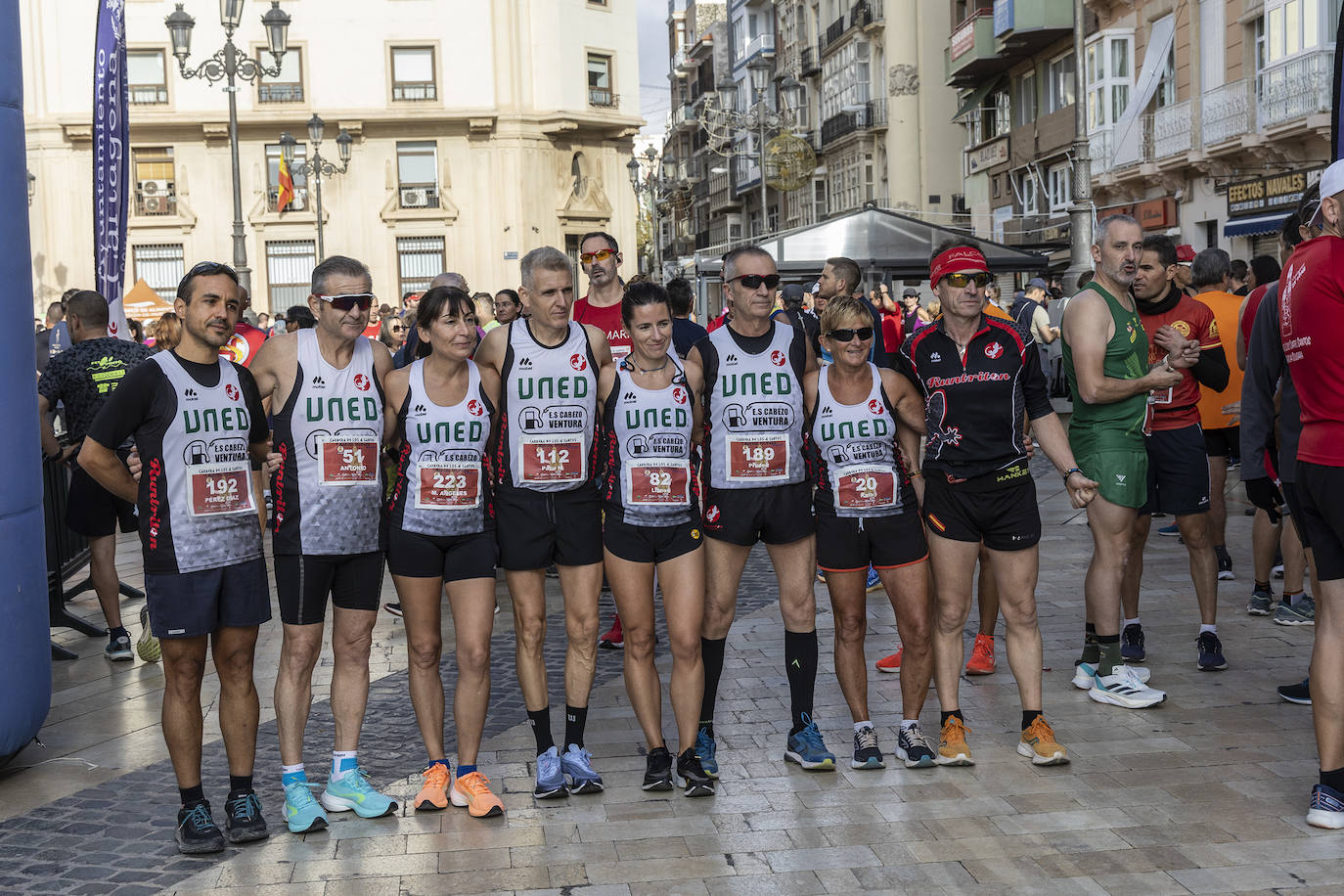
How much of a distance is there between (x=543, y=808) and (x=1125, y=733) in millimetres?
2599

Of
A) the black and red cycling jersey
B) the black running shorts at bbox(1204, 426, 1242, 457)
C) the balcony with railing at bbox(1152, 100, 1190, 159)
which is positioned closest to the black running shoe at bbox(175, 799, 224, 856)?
the black and red cycling jersey

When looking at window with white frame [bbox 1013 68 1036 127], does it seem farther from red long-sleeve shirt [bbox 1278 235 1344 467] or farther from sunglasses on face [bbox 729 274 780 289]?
red long-sleeve shirt [bbox 1278 235 1344 467]

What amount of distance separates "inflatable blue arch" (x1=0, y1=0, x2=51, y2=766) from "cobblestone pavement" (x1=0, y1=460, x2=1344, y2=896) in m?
0.40

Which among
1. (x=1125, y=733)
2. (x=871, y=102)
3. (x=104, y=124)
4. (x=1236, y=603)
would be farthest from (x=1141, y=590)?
(x=871, y=102)

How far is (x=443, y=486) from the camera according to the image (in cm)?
562

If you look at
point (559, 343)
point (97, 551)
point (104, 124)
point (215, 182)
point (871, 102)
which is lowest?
point (97, 551)

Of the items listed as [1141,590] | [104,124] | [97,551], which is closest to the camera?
[97,551]

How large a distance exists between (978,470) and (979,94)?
1527 inches

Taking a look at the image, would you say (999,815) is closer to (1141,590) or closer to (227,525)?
(227,525)

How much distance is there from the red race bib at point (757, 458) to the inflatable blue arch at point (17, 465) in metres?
3.06

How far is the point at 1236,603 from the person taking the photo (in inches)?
356

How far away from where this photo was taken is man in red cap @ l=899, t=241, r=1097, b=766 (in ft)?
19.9

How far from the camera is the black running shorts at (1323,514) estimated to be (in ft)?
16.9

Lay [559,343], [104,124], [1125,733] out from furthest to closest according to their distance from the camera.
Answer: [104,124], [1125,733], [559,343]
